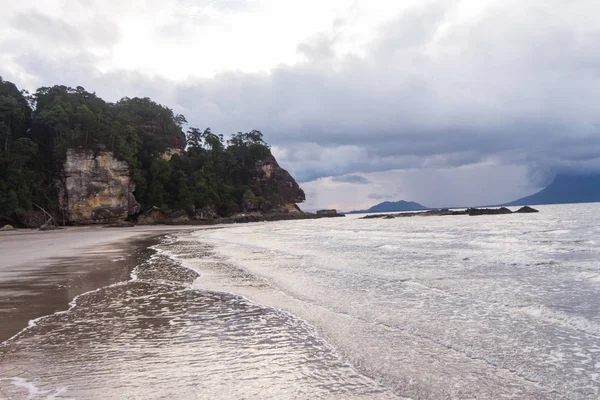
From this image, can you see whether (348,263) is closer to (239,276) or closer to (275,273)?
(275,273)

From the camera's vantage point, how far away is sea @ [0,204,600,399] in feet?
12.9

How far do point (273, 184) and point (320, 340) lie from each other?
95826 mm

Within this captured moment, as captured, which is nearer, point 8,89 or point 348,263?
point 348,263

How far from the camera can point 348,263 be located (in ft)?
46.6

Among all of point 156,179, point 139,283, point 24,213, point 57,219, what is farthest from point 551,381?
point 156,179

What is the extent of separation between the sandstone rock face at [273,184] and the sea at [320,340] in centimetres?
8819

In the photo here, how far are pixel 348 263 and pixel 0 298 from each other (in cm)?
977

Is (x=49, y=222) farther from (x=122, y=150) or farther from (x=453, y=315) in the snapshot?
(x=453, y=315)

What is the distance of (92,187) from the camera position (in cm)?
6081

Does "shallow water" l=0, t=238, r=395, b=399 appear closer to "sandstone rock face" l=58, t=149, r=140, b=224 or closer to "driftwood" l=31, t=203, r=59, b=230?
"driftwood" l=31, t=203, r=59, b=230

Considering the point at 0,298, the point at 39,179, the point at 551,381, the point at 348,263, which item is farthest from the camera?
the point at 39,179

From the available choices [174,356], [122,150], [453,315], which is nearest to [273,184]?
[122,150]

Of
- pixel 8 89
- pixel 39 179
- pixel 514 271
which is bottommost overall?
pixel 514 271

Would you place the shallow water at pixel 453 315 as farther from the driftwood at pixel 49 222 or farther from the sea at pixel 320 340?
the driftwood at pixel 49 222
